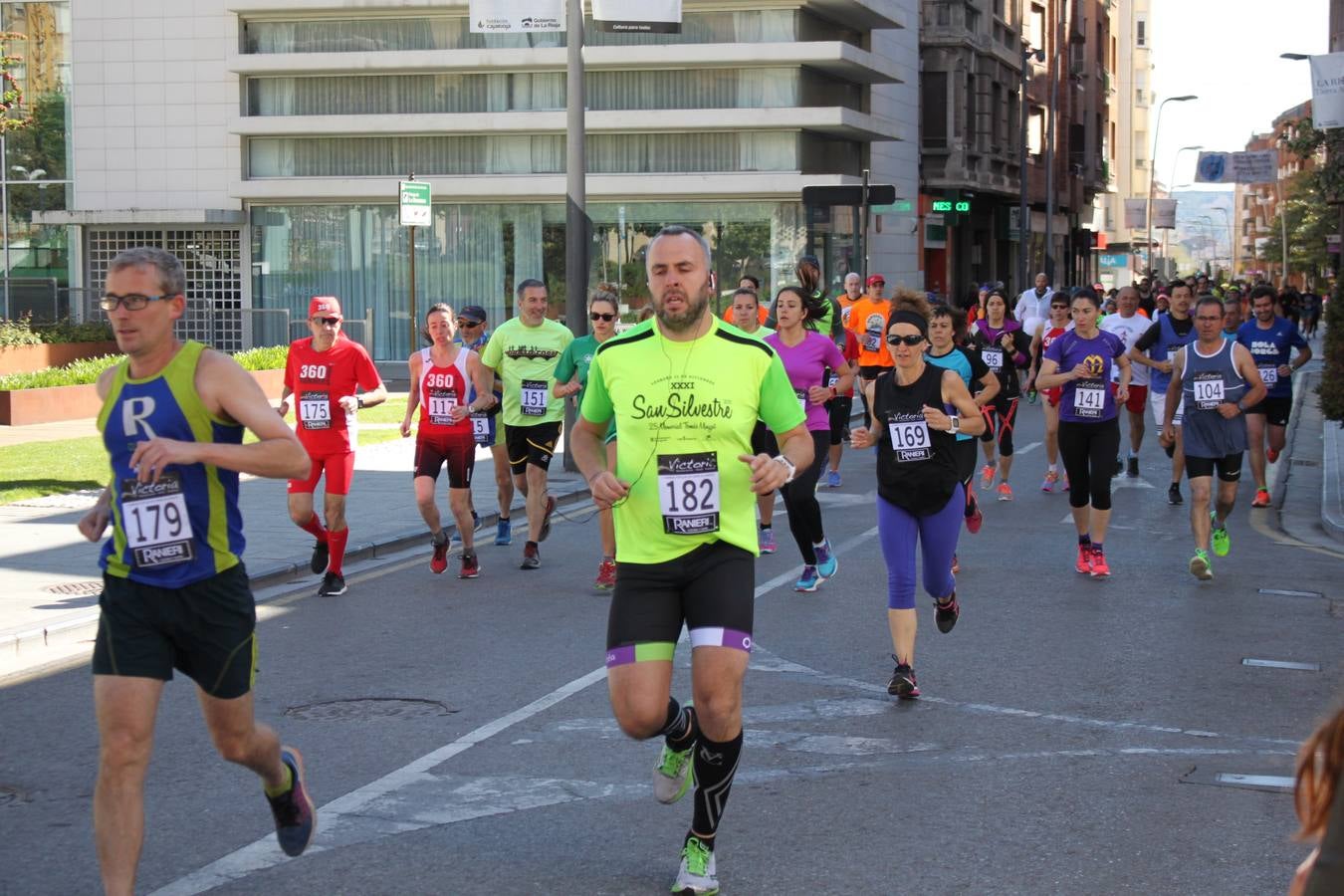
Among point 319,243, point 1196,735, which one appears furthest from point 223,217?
point 1196,735

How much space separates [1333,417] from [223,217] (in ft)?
109

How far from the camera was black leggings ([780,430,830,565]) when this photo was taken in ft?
34.4

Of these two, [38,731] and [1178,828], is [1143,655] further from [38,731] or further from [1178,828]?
[38,731]

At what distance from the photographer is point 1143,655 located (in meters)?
9.03

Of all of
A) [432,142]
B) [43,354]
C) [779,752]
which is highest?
[432,142]

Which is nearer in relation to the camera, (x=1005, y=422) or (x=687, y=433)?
(x=687, y=433)

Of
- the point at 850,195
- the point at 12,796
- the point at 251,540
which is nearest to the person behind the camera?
the point at 12,796

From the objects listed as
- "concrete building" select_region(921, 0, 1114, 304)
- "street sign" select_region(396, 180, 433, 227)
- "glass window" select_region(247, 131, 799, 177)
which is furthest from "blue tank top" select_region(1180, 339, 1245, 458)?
"concrete building" select_region(921, 0, 1114, 304)

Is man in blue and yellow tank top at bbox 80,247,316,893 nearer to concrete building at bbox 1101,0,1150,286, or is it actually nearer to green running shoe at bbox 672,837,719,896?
green running shoe at bbox 672,837,719,896

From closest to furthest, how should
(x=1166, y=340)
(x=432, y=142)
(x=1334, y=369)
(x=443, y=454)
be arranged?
(x=443, y=454), (x=1166, y=340), (x=1334, y=369), (x=432, y=142)

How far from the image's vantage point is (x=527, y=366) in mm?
12539

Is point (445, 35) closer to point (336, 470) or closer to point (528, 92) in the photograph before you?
point (528, 92)

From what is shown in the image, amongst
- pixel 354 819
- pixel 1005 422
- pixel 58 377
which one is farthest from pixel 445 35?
pixel 354 819

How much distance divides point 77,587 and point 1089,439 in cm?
673
